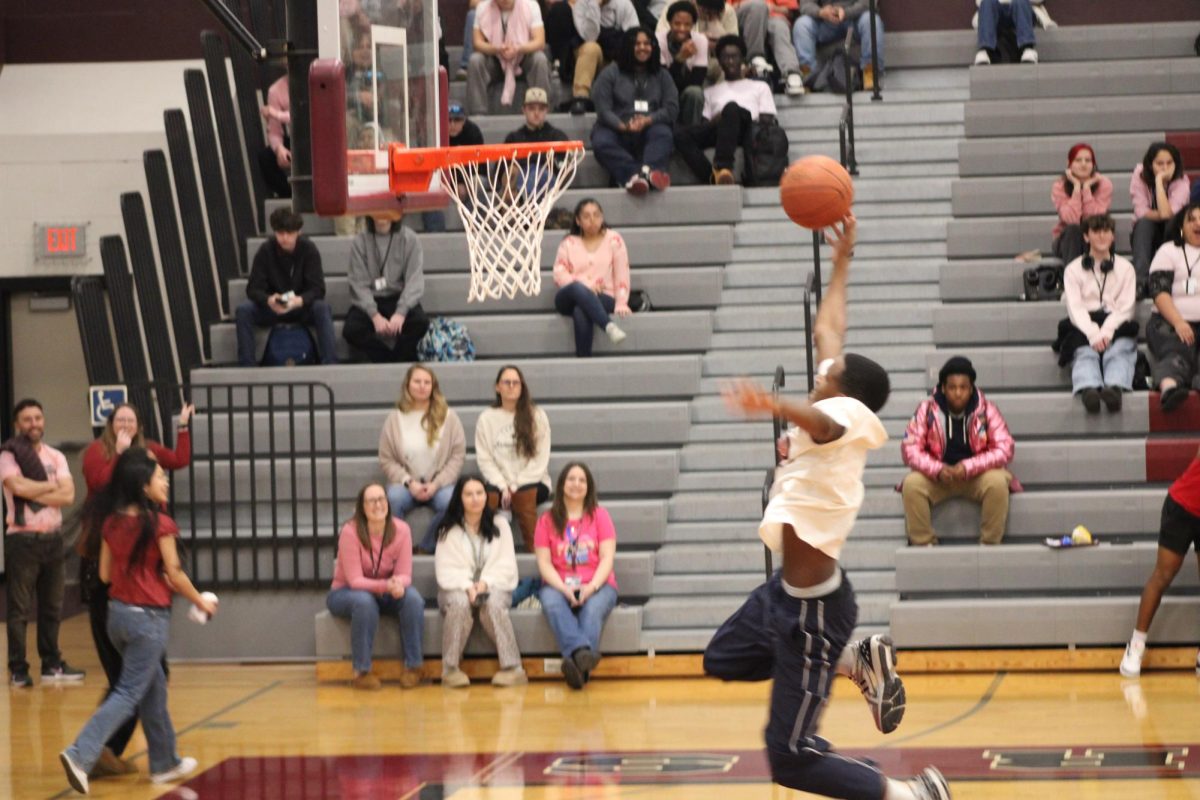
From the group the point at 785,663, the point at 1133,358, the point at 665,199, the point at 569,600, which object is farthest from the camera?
the point at 665,199

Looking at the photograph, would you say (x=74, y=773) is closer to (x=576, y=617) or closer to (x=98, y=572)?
(x=98, y=572)

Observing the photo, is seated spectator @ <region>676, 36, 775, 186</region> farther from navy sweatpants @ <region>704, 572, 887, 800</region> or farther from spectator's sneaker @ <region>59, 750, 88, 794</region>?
navy sweatpants @ <region>704, 572, 887, 800</region>

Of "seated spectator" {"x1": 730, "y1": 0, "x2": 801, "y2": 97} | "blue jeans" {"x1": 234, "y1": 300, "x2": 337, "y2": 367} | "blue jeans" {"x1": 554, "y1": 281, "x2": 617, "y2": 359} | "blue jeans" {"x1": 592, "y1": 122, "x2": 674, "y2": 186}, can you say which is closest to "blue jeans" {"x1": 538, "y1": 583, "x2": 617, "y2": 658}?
"blue jeans" {"x1": 554, "y1": 281, "x2": 617, "y2": 359}

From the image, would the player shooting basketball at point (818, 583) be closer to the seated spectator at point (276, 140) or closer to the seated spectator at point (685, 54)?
the seated spectator at point (685, 54)

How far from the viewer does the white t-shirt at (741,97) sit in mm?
14016

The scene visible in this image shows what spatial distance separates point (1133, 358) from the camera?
11773mm

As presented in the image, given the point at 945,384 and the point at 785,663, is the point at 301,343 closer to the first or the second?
the point at 945,384

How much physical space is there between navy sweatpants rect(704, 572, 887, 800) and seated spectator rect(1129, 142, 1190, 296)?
667 cm

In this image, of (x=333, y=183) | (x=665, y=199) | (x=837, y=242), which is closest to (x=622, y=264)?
(x=665, y=199)

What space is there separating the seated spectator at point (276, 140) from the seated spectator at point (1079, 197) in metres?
5.95

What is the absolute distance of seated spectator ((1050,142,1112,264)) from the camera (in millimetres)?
12508

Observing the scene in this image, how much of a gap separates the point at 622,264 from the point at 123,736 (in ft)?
17.5

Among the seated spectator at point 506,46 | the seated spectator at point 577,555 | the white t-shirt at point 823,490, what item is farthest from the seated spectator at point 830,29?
the white t-shirt at point 823,490

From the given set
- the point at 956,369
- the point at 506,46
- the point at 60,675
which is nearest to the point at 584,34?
the point at 506,46
